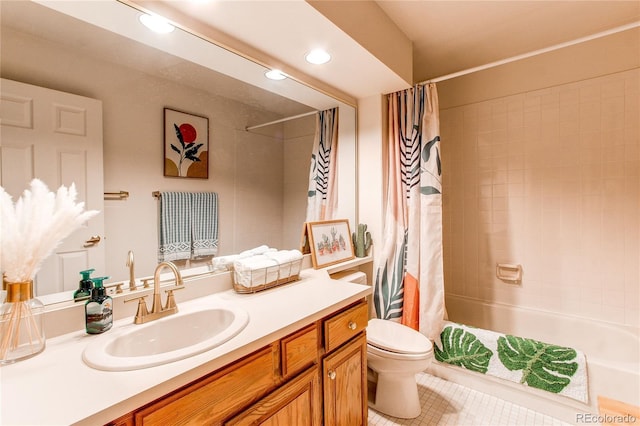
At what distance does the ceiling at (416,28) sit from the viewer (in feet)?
4.50

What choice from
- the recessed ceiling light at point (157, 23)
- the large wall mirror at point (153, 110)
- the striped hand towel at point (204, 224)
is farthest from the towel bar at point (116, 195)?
the recessed ceiling light at point (157, 23)

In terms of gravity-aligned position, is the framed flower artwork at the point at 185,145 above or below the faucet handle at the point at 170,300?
above

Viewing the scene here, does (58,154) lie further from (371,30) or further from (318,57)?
(371,30)

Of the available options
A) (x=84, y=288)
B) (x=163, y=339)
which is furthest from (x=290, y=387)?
(x=84, y=288)

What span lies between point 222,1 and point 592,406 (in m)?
2.72

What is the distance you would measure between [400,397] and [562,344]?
148 centimetres

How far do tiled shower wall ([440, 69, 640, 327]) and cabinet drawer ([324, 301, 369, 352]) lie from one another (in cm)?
166

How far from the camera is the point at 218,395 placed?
0.89 meters

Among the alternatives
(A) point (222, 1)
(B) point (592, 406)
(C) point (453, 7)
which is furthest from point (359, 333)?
(C) point (453, 7)

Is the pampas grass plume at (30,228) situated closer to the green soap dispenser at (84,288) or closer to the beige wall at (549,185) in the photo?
the green soap dispenser at (84,288)

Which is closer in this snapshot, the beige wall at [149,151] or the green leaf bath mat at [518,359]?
the beige wall at [149,151]

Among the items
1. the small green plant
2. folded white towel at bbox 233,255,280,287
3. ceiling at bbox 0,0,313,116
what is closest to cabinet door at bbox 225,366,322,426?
folded white towel at bbox 233,255,280,287

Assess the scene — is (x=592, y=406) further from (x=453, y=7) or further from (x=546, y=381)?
(x=453, y=7)

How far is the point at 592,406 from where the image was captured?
166 centimetres
